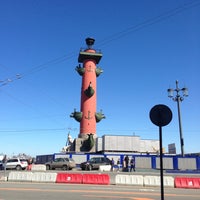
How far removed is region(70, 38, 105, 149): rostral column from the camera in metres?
45.0

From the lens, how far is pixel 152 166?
36.2 meters

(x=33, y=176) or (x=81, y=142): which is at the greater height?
(x=81, y=142)

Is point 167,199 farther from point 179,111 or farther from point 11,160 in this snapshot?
point 11,160

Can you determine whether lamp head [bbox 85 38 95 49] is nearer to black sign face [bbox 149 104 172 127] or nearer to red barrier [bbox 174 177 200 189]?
→ red barrier [bbox 174 177 200 189]

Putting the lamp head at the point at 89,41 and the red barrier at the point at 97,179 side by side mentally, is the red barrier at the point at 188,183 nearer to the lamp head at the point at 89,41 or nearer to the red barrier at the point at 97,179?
the red barrier at the point at 97,179

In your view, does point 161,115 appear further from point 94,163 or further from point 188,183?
→ point 94,163

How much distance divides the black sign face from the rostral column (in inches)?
1429

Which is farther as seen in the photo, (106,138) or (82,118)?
(106,138)

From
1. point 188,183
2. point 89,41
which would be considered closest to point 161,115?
point 188,183

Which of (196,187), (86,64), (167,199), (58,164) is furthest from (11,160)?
(167,199)

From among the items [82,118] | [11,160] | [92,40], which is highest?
[92,40]

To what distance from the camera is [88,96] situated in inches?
1810

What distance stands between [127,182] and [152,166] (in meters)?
19.4

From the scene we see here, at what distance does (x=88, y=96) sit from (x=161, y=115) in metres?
38.4
